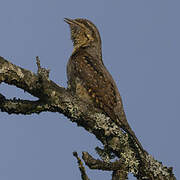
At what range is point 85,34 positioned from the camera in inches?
263

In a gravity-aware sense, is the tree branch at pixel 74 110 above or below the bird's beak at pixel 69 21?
below

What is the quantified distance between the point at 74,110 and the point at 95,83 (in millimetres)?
1401

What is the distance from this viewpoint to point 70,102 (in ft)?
13.2

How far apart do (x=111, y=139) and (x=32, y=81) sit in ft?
3.66

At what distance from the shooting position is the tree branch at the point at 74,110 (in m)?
3.78

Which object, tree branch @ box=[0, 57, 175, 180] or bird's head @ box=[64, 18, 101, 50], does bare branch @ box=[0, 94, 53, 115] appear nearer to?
tree branch @ box=[0, 57, 175, 180]

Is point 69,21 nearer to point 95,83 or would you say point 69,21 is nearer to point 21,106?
point 95,83

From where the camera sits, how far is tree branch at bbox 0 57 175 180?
3.78 meters

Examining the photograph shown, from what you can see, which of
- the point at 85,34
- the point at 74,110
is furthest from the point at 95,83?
the point at 85,34

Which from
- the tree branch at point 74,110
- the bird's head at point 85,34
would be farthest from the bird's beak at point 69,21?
the tree branch at point 74,110

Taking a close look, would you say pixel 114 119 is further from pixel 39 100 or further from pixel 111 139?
pixel 39 100

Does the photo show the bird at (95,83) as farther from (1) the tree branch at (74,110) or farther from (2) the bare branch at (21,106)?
(2) the bare branch at (21,106)

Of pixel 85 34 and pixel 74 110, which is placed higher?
pixel 85 34

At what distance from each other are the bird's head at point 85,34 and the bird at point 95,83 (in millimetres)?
106
